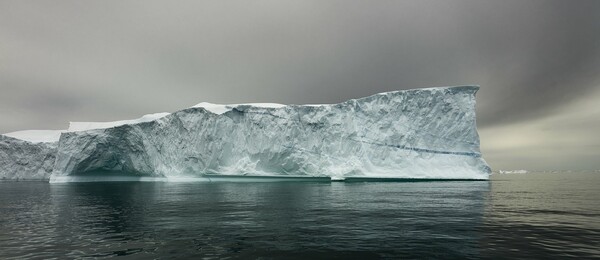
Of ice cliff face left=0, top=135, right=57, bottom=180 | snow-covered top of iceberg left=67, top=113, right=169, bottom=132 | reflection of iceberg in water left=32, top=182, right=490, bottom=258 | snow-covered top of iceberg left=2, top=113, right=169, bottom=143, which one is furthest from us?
ice cliff face left=0, top=135, right=57, bottom=180

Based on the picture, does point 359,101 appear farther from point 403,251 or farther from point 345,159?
point 403,251

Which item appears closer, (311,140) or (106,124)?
(311,140)

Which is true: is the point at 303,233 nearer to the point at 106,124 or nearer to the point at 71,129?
the point at 106,124

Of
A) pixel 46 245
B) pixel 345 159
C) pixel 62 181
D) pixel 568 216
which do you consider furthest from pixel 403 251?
pixel 62 181

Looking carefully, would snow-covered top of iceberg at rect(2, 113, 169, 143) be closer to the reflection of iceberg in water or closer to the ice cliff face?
the ice cliff face

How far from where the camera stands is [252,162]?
1618 inches

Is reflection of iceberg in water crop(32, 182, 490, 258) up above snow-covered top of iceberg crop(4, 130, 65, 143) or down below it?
below

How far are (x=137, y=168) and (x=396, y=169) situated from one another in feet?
112

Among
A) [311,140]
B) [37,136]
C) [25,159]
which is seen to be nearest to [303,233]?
[311,140]

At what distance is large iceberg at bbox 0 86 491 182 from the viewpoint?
38656 mm

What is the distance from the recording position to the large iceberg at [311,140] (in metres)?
38.7

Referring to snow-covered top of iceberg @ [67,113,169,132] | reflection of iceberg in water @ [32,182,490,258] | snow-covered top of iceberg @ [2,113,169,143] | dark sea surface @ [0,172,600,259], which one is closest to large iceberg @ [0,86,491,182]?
Result: snow-covered top of iceberg @ [67,113,169,132]

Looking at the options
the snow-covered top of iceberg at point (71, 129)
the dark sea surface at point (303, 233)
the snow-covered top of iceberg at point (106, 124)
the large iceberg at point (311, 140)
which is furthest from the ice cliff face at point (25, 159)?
the dark sea surface at point (303, 233)

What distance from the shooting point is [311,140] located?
4069 centimetres
